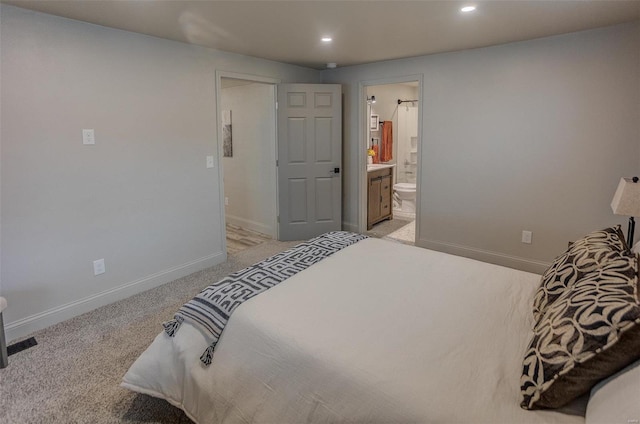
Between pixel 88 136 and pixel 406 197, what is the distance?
487cm

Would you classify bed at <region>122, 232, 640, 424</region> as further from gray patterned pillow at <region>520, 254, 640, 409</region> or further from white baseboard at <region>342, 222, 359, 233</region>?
white baseboard at <region>342, 222, 359, 233</region>

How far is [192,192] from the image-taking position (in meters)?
3.72

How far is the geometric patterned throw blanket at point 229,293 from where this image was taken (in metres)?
1.71

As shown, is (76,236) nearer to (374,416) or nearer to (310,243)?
(310,243)

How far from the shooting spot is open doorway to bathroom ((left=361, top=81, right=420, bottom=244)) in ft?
17.7

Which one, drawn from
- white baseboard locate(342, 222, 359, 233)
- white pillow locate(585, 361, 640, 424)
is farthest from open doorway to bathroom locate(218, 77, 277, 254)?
white pillow locate(585, 361, 640, 424)

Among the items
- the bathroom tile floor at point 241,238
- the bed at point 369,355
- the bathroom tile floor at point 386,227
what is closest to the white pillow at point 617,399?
the bed at point 369,355

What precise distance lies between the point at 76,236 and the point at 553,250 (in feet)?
13.7

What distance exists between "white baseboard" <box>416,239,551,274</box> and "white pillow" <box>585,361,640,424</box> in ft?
9.64

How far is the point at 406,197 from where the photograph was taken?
255 inches

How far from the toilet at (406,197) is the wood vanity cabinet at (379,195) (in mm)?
530

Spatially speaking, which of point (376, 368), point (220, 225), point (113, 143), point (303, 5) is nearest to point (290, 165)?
point (220, 225)

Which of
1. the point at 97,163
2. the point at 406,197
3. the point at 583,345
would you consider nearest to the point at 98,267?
the point at 97,163

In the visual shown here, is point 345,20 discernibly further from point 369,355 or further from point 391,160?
point 391,160
